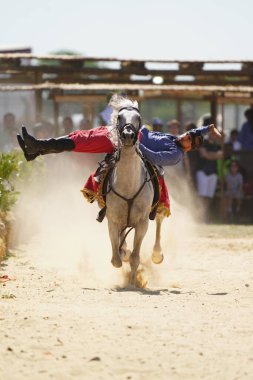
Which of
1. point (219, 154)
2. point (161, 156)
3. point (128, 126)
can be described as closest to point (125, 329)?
point (128, 126)

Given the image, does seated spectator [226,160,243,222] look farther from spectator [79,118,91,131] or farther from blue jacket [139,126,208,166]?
blue jacket [139,126,208,166]

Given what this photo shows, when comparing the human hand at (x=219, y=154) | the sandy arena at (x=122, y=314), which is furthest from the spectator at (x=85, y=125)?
the sandy arena at (x=122, y=314)

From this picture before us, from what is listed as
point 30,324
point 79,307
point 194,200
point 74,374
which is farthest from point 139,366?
point 194,200

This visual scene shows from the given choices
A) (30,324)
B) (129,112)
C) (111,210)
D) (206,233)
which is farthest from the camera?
(206,233)

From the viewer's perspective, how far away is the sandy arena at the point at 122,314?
22.0 ft

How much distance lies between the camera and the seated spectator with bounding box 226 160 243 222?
21.3 m

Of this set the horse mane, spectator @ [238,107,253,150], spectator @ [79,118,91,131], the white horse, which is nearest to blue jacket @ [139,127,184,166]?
the white horse

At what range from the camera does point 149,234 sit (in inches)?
523

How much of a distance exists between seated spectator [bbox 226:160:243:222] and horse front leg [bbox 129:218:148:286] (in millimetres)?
10792

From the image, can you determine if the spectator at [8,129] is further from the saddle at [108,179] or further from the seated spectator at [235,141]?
the saddle at [108,179]

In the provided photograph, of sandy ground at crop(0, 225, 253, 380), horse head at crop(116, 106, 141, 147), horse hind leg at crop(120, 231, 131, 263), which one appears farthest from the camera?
horse hind leg at crop(120, 231, 131, 263)

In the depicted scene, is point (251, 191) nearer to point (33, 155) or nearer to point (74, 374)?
point (33, 155)

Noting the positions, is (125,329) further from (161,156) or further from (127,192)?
(161,156)

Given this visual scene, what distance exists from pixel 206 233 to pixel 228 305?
8705 millimetres
